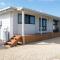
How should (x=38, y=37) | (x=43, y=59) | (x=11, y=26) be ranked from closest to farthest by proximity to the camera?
(x=43, y=59)
(x=11, y=26)
(x=38, y=37)

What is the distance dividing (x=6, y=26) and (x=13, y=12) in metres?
1.68

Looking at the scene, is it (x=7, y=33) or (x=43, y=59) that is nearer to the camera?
(x=43, y=59)

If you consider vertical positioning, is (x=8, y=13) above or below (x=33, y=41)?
above

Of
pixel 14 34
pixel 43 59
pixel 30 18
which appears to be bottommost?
pixel 43 59

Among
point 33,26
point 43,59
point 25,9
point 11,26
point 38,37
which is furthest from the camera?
point 33,26

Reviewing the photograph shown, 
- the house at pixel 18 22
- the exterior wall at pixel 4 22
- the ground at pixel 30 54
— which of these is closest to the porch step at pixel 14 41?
the house at pixel 18 22

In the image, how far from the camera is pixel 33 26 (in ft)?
59.3

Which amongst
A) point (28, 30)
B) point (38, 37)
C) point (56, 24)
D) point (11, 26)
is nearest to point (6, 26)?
point (11, 26)

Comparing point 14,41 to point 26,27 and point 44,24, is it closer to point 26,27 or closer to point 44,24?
point 26,27

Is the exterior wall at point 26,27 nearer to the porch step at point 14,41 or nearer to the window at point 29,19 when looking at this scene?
the window at point 29,19

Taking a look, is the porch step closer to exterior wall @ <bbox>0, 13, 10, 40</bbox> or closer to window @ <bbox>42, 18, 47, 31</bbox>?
exterior wall @ <bbox>0, 13, 10, 40</bbox>

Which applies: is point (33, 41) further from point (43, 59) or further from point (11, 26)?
point (43, 59)

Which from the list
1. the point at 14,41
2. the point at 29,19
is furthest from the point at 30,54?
the point at 29,19

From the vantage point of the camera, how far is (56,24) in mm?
27188
